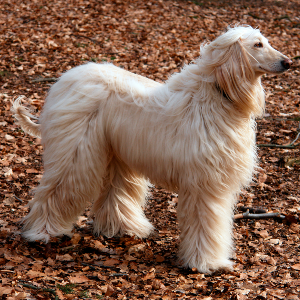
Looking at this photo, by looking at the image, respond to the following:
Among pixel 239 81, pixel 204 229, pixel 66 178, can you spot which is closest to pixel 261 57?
pixel 239 81

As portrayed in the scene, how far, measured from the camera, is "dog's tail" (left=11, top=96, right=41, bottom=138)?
4324 millimetres

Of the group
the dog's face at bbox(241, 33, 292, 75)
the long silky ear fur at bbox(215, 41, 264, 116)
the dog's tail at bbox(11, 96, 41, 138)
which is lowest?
the dog's tail at bbox(11, 96, 41, 138)

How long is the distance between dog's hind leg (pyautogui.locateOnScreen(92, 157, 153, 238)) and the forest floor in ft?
0.42

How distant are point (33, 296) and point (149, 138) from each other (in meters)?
1.48

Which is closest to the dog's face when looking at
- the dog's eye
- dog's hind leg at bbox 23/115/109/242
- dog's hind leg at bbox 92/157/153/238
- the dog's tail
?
the dog's eye

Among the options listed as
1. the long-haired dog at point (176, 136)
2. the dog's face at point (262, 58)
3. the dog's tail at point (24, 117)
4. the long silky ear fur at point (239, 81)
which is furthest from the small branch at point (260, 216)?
the dog's tail at point (24, 117)

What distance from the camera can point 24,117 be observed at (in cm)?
436

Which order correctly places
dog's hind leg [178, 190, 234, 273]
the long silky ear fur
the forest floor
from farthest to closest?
dog's hind leg [178, 190, 234, 273] < the forest floor < the long silky ear fur

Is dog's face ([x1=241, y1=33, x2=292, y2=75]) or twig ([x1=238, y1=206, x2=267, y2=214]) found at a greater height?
dog's face ([x1=241, y1=33, x2=292, y2=75])

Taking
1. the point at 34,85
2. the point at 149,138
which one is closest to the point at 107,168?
the point at 149,138

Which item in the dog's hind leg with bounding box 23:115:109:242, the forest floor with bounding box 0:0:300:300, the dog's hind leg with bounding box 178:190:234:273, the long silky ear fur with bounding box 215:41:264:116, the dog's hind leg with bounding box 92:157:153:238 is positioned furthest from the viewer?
the dog's hind leg with bounding box 92:157:153:238

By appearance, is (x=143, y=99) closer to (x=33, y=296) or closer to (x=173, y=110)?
(x=173, y=110)

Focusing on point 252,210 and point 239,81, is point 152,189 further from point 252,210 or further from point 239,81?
point 239,81

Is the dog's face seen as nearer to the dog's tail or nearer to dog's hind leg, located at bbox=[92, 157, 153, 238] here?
dog's hind leg, located at bbox=[92, 157, 153, 238]
